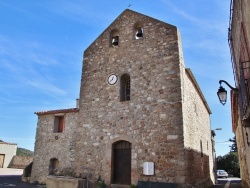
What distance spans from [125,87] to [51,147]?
20.5 feet

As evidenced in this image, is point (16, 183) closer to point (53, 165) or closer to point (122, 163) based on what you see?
point (53, 165)

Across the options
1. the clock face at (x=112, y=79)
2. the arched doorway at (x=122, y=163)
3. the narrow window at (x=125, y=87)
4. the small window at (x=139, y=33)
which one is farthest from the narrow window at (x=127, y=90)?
the small window at (x=139, y=33)

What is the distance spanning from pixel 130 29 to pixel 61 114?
671 cm

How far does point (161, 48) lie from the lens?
430 inches

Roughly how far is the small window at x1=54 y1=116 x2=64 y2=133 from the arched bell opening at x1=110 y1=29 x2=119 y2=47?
5.78 m

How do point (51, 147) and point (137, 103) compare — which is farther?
point (51, 147)

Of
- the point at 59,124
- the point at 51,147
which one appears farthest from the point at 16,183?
the point at 59,124

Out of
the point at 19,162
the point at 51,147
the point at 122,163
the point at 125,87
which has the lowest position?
the point at 19,162

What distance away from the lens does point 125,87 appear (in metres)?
11.8

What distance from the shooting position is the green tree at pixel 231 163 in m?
32.9

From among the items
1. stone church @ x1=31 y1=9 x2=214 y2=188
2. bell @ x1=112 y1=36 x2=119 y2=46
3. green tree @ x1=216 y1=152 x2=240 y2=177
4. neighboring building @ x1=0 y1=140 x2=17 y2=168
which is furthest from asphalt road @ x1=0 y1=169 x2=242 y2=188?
green tree @ x1=216 y1=152 x2=240 y2=177

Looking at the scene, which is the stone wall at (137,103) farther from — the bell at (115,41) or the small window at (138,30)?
the bell at (115,41)

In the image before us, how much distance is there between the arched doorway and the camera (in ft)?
34.1

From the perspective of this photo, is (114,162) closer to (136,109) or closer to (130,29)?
(136,109)
